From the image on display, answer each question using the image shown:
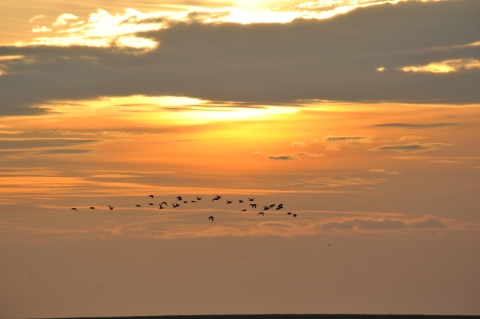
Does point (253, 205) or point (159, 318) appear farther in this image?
point (159, 318)

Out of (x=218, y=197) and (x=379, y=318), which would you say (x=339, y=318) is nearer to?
(x=379, y=318)

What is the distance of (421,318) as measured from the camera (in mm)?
195625

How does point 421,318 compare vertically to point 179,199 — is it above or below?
above

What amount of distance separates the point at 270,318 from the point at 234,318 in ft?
30.2

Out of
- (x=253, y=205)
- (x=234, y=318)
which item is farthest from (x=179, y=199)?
(x=234, y=318)

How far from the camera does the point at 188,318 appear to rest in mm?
187250

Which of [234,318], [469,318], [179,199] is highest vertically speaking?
[469,318]

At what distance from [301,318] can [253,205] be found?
56.2 metres

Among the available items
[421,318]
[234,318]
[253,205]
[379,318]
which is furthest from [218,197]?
[421,318]

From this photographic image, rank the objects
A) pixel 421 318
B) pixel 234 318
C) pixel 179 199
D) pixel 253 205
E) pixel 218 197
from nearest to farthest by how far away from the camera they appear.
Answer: pixel 179 199, pixel 218 197, pixel 253 205, pixel 234 318, pixel 421 318

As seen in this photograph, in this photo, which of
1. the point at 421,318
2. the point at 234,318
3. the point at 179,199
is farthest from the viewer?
the point at 421,318

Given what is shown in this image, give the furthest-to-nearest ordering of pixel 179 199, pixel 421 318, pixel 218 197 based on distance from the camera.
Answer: pixel 421 318 → pixel 218 197 → pixel 179 199

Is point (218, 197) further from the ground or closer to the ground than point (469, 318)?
closer to the ground

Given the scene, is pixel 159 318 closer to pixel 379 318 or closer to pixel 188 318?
pixel 188 318
